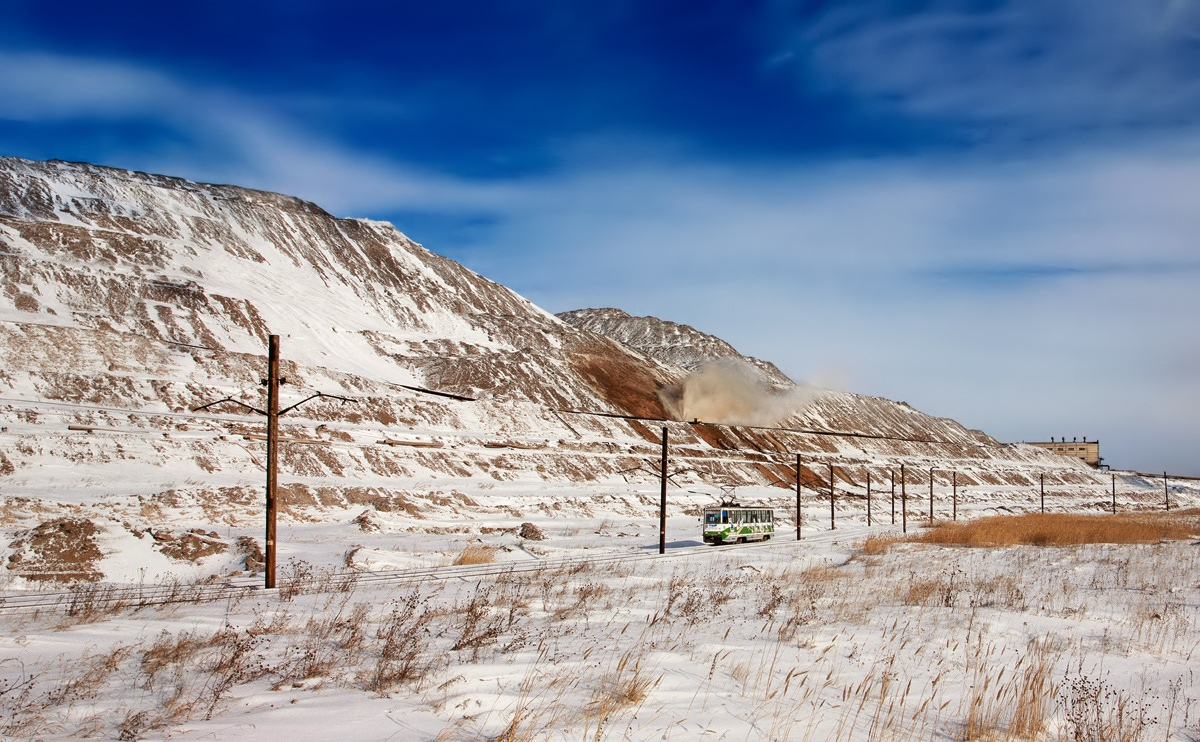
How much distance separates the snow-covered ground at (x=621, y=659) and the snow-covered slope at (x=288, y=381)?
1206 centimetres

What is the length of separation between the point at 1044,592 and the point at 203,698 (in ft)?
51.2

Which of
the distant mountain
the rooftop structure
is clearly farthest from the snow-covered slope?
the rooftop structure

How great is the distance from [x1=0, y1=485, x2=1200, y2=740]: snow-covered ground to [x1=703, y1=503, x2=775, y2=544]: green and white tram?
18229mm

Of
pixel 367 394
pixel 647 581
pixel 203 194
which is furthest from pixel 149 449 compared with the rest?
pixel 203 194

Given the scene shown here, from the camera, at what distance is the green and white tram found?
119ft

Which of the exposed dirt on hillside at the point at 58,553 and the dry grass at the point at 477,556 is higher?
the exposed dirt on hillside at the point at 58,553

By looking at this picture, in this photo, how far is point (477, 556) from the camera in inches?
950

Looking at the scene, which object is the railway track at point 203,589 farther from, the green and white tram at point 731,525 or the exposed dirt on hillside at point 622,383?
the exposed dirt on hillside at point 622,383

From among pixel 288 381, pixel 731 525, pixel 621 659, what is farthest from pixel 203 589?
pixel 288 381

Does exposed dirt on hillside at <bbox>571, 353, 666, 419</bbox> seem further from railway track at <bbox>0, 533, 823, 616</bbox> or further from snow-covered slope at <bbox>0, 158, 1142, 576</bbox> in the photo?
railway track at <bbox>0, 533, 823, 616</bbox>

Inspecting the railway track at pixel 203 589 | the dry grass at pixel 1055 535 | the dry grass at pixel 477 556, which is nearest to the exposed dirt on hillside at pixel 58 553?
the railway track at pixel 203 589

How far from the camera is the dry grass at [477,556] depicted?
918 inches

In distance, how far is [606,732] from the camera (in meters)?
5.80

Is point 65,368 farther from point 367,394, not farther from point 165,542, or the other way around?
point 165,542
